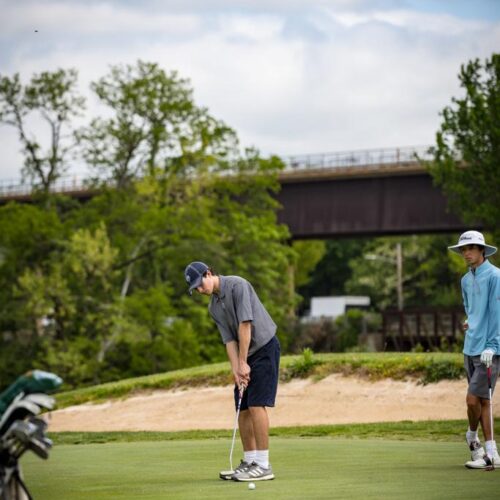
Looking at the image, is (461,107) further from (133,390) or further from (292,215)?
(292,215)

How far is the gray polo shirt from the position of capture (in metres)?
11.2

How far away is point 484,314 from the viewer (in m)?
11.8

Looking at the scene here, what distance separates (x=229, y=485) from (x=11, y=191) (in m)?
56.3

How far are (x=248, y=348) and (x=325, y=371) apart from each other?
16.2m

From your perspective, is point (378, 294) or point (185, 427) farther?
point (378, 294)

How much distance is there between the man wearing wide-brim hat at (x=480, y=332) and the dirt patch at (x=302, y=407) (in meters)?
11.1

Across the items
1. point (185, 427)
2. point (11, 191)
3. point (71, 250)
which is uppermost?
point (11, 191)

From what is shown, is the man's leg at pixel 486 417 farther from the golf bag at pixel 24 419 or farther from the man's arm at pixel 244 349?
the golf bag at pixel 24 419

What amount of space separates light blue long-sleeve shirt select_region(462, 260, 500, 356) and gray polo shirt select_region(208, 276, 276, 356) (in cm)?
194

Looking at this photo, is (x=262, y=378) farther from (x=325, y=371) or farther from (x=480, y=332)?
(x=325, y=371)

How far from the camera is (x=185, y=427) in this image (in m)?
24.5

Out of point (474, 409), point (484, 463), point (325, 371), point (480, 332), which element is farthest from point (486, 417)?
point (325, 371)

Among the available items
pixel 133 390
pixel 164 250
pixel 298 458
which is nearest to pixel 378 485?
pixel 298 458

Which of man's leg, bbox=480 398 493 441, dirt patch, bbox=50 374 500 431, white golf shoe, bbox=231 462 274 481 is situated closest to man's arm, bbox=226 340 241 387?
white golf shoe, bbox=231 462 274 481
